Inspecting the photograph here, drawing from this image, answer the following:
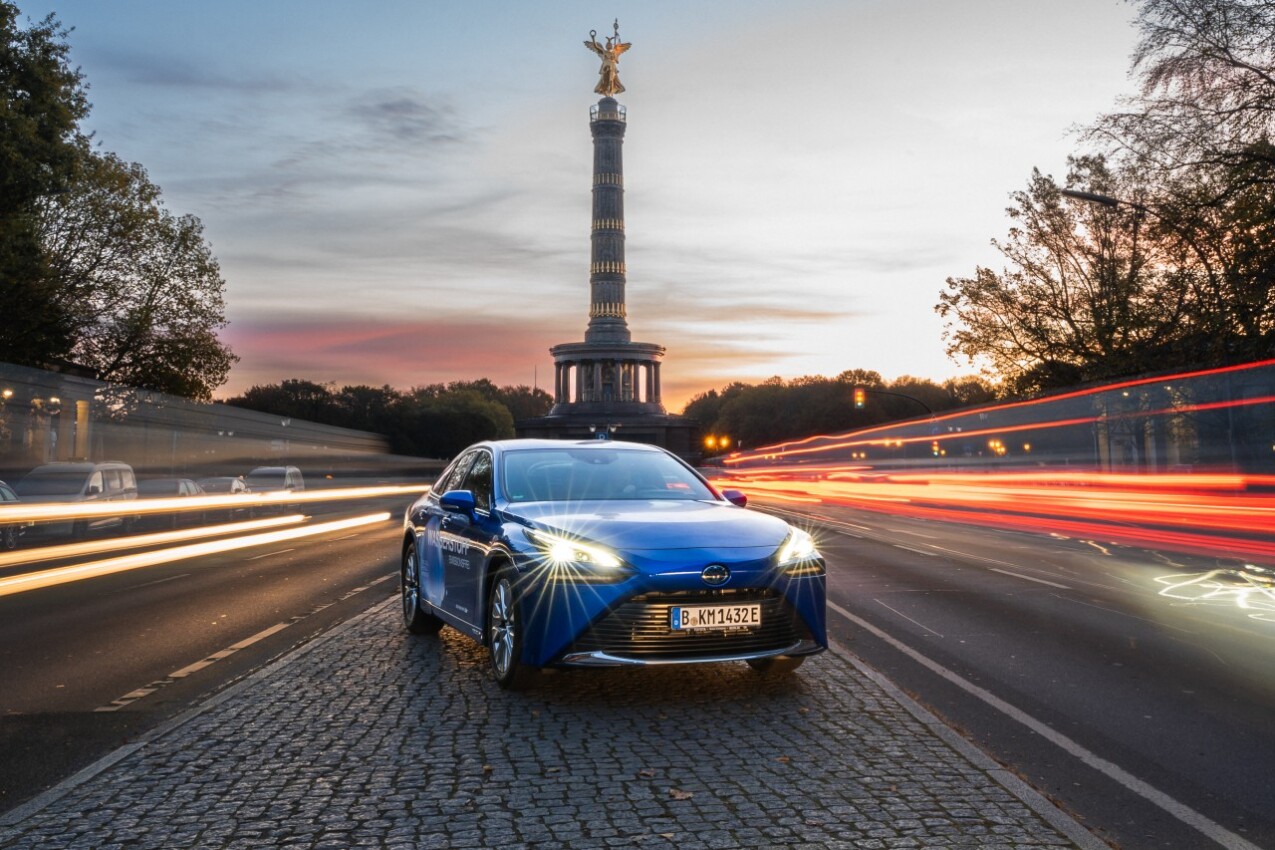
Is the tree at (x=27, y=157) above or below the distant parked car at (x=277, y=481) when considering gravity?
above

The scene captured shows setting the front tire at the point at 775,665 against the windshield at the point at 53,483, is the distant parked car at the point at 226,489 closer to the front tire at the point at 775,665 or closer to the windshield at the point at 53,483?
the windshield at the point at 53,483

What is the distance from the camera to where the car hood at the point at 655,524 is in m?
6.57

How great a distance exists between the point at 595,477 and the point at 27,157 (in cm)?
2391

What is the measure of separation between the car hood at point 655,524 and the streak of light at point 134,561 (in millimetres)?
9400

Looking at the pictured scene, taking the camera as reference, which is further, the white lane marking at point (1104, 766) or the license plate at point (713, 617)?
the license plate at point (713, 617)

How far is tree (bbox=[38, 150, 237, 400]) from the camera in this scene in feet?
123

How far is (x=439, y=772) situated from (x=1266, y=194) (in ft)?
76.4

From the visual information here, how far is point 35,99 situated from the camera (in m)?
27.3

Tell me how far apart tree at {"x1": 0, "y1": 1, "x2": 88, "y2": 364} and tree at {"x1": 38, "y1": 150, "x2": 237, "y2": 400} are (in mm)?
5601

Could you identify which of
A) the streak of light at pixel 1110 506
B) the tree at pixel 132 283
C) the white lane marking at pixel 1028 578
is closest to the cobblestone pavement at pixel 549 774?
the white lane marking at pixel 1028 578

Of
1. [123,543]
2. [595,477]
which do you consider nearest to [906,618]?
[595,477]

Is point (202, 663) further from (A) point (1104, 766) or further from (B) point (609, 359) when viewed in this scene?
(B) point (609, 359)

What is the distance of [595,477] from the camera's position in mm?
8094

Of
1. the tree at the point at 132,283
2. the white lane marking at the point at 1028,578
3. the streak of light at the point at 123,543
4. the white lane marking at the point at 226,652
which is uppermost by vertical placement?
the tree at the point at 132,283
